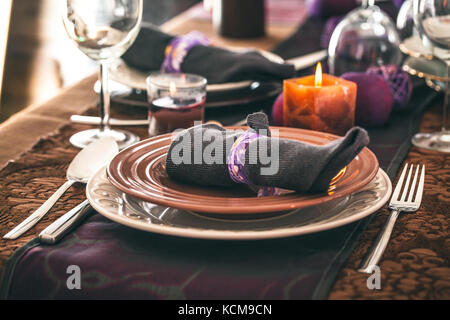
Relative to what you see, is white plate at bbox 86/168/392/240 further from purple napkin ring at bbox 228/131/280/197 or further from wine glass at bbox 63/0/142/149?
wine glass at bbox 63/0/142/149

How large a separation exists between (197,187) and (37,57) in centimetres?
169

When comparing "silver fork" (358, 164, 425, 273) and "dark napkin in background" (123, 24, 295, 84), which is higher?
"dark napkin in background" (123, 24, 295, 84)

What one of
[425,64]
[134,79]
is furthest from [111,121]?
[425,64]

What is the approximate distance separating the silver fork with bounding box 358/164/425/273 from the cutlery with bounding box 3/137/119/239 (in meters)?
0.31

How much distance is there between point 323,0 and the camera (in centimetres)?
160

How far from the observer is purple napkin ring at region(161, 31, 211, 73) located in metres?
1.00

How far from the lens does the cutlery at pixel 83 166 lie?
1.95ft

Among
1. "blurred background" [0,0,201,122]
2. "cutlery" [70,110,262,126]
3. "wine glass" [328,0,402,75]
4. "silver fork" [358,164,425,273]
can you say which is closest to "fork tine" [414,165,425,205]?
"silver fork" [358,164,425,273]

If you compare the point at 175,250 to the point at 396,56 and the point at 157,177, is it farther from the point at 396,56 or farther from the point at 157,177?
the point at 396,56

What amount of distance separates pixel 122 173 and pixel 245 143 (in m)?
0.12

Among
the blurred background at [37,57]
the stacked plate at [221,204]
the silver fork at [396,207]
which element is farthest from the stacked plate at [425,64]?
the blurred background at [37,57]

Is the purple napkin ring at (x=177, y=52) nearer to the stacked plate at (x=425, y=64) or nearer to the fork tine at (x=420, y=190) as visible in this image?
the stacked plate at (x=425, y=64)

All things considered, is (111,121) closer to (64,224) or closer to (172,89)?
(172,89)

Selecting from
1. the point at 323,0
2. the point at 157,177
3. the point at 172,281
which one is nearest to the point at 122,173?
the point at 157,177
